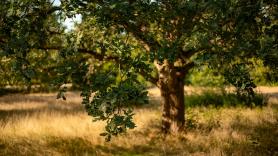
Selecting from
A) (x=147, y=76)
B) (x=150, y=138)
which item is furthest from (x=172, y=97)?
(x=147, y=76)

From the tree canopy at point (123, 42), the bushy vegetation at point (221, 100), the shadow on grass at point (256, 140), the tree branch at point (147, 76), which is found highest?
the tree canopy at point (123, 42)

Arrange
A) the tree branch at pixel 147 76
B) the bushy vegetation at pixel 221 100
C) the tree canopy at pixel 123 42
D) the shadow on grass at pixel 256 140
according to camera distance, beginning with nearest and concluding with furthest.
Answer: the tree canopy at pixel 123 42
the shadow on grass at pixel 256 140
the tree branch at pixel 147 76
the bushy vegetation at pixel 221 100

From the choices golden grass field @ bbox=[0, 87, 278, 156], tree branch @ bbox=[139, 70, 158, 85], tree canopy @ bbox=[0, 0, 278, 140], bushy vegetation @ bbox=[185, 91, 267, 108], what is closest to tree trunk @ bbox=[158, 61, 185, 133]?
tree branch @ bbox=[139, 70, 158, 85]

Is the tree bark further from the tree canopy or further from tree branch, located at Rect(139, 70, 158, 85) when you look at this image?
the tree canopy

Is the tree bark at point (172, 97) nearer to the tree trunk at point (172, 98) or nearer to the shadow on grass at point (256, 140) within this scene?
the tree trunk at point (172, 98)

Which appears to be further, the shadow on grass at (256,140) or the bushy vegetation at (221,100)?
the bushy vegetation at (221,100)

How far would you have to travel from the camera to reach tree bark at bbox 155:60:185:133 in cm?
1208

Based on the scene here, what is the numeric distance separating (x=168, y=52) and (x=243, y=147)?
4.42 meters

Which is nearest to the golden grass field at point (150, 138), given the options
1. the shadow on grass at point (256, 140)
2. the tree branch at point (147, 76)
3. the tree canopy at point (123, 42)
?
the shadow on grass at point (256, 140)

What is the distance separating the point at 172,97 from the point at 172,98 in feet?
0.09

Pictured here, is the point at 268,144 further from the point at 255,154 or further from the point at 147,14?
the point at 147,14

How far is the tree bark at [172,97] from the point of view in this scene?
476 inches

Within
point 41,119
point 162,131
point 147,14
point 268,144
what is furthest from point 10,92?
point 147,14

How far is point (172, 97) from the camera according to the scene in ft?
40.4
